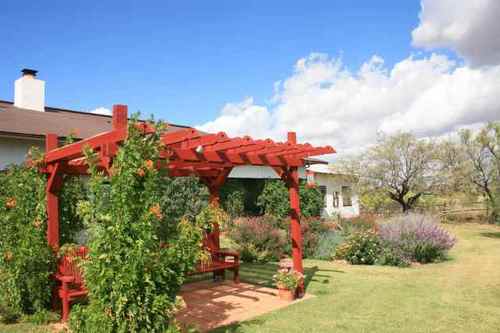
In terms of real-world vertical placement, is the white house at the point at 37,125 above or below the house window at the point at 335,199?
above

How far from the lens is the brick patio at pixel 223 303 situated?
20.0 feet

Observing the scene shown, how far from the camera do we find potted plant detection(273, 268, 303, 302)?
23.1 ft

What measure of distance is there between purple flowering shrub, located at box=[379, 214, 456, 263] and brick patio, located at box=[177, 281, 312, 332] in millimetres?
4331

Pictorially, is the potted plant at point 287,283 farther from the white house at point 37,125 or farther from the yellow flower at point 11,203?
the yellow flower at point 11,203

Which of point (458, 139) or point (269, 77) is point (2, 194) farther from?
point (458, 139)

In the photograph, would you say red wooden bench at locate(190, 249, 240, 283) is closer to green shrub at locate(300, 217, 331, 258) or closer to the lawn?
the lawn

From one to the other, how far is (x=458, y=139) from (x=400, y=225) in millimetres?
13235

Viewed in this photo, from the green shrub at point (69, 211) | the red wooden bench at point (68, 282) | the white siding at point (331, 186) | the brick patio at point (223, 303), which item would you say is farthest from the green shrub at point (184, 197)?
the white siding at point (331, 186)

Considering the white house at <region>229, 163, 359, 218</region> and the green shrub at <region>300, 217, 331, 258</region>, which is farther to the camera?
the white house at <region>229, 163, 359, 218</region>

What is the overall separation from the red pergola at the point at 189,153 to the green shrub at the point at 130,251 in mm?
245

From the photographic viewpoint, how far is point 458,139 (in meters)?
21.7

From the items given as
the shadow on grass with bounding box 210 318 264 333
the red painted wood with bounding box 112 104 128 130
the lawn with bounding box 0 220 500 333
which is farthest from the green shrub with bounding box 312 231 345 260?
the red painted wood with bounding box 112 104 128 130

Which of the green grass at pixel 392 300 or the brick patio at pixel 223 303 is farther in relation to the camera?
the brick patio at pixel 223 303

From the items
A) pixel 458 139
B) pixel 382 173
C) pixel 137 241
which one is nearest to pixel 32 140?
pixel 137 241
